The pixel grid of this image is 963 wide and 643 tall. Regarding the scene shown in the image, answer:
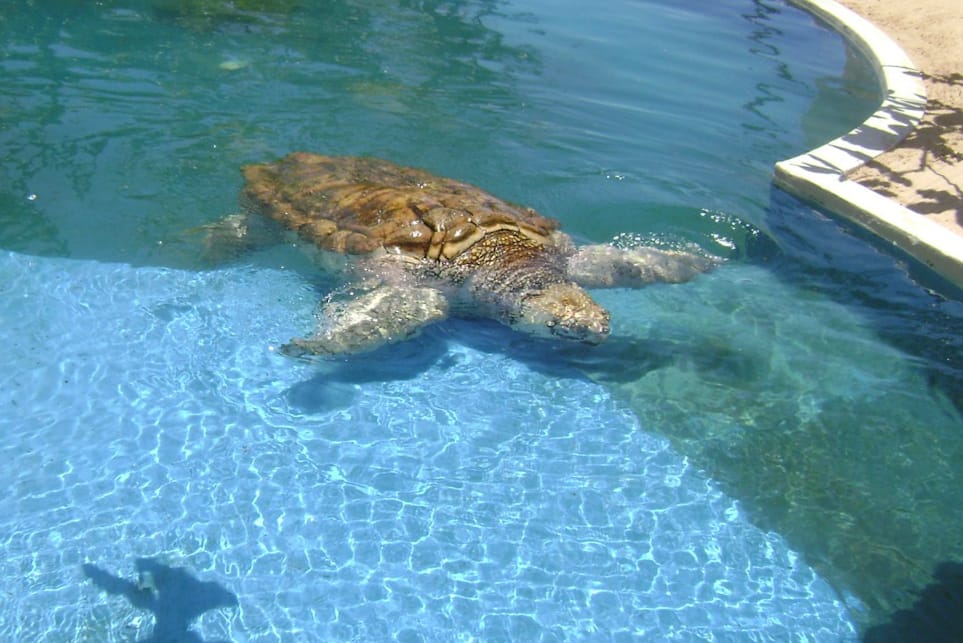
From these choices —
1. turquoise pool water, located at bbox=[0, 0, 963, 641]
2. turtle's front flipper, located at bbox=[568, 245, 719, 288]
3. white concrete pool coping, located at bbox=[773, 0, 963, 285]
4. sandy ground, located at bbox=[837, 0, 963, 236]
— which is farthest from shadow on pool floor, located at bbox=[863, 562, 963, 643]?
sandy ground, located at bbox=[837, 0, 963, 236]

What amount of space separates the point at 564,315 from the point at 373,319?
1.38 m

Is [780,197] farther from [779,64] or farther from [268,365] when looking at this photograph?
[268,365]

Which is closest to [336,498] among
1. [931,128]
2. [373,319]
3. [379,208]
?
[373,319]

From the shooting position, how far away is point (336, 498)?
15.9ft

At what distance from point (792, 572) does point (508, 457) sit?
72.7 inches

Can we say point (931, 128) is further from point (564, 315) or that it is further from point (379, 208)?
point (379, 208)

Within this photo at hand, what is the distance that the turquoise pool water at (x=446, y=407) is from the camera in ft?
14.4

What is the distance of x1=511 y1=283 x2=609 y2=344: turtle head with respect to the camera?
5590 mm

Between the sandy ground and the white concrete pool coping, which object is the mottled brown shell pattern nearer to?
the white concrete pool coping

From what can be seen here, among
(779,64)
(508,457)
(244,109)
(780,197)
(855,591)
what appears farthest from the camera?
(779,64)

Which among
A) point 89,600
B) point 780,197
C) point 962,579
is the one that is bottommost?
point 89,600

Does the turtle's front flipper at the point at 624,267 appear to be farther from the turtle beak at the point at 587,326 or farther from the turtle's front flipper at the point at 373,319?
the turtle's front flipper at the point at 373,319

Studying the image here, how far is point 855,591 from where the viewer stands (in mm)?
4559

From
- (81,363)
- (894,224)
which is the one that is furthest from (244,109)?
(894,224)
